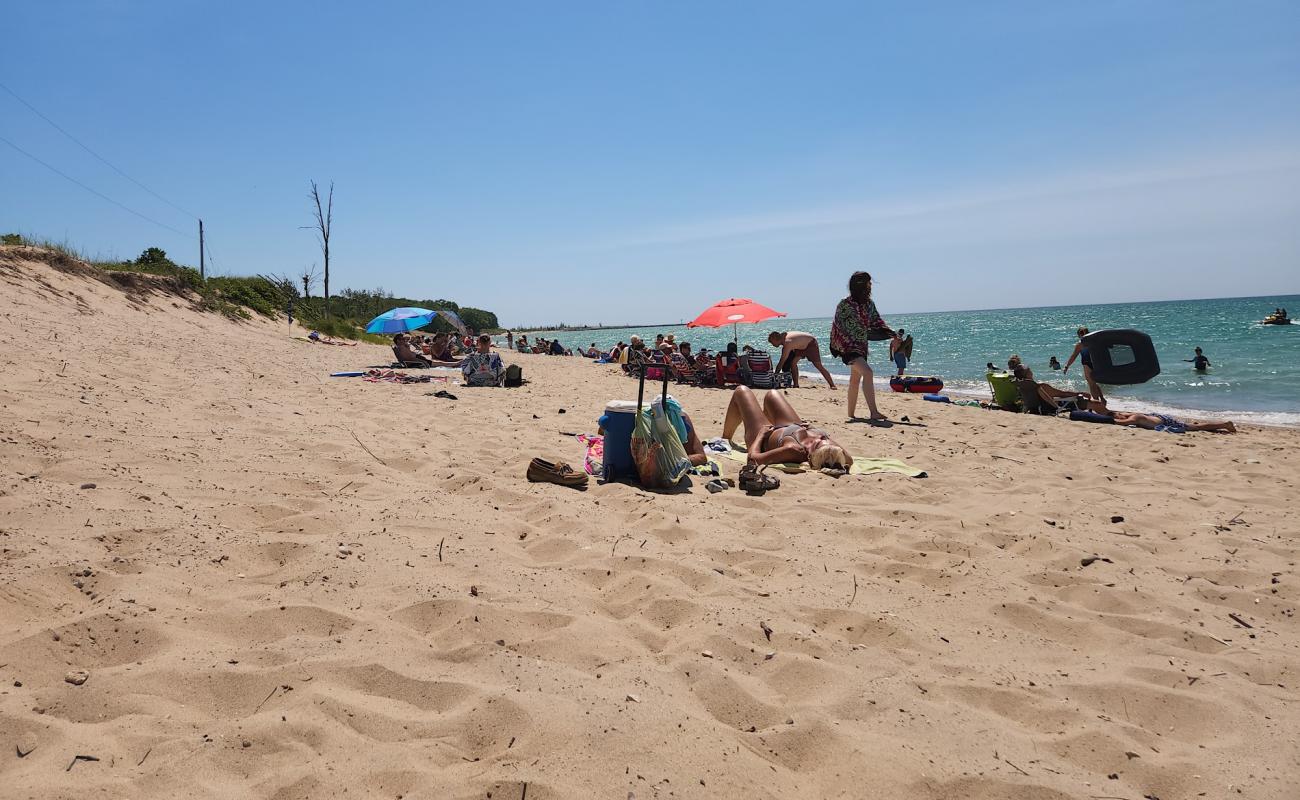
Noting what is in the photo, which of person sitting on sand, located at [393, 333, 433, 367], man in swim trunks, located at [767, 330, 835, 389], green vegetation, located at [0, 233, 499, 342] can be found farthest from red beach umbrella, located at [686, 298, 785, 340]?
green vegetation, located at [0, 233, 499, 342]

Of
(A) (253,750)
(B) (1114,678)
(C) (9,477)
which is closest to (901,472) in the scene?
(B) (1114,678)

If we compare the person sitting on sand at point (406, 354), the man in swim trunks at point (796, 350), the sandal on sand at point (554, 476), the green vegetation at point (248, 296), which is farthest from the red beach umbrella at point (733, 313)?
the green vegetation at point (248, 296)

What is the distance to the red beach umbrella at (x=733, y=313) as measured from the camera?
1248 cm

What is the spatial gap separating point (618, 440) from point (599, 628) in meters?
2.40

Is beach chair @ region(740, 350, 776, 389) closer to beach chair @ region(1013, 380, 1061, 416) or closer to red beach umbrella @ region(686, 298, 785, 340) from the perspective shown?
red beach umbrella @ region(686, 298, 785, 340)

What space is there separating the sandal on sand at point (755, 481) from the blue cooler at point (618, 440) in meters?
0.79

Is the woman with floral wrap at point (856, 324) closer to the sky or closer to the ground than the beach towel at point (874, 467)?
closer to the sky

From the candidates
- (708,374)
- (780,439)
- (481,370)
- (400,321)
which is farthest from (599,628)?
(400,321)

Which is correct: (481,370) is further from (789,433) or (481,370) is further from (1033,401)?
(1033,401)

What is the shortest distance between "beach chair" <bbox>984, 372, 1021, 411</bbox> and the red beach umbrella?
387 centimetres

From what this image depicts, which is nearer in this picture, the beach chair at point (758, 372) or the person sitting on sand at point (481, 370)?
the person sitting on sand at point (481, 370)

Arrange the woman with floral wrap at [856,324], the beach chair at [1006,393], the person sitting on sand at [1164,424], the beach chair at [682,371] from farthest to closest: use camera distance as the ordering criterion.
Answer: the beach chair at [682,371] → the beach chair at [1006,393] → the person sitting on sand at [1164,424] → the woman with floral wrap at [856,324]

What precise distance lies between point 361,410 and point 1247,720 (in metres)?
6.98

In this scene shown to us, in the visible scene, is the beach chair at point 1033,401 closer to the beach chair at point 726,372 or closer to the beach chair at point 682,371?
the beach chair at point 726,372
